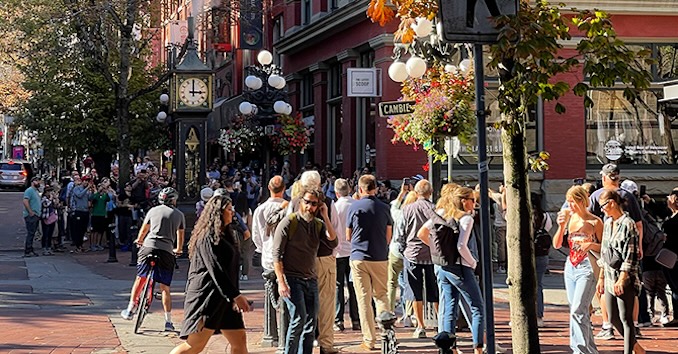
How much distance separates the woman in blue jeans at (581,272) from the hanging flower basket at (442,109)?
4.55 metres

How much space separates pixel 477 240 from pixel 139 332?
4363 mm

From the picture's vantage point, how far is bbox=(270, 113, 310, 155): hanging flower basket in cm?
2739

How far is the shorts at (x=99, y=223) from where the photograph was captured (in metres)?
26.2

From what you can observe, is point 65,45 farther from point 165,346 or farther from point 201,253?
point 201,253

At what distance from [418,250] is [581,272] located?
2502 mm

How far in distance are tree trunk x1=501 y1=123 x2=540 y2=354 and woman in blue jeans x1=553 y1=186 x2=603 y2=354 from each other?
6.94ft

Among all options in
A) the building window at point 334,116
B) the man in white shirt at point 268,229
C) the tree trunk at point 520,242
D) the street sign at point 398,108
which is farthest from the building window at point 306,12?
the tree trunk at point 520,242

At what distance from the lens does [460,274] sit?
10617 mm

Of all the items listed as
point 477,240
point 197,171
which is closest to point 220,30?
point 197,171

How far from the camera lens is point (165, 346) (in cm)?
1208

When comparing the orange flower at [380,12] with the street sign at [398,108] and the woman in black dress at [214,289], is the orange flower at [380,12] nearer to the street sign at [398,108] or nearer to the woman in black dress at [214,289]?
the woman in black dress at [214,289]

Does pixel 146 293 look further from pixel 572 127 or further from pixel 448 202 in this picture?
pixel 572 127

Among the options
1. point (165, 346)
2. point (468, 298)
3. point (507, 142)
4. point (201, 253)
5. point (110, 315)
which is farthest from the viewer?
point (110, 315)

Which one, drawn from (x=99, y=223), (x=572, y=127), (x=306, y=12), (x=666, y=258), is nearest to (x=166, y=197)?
(x=666, y=258)
